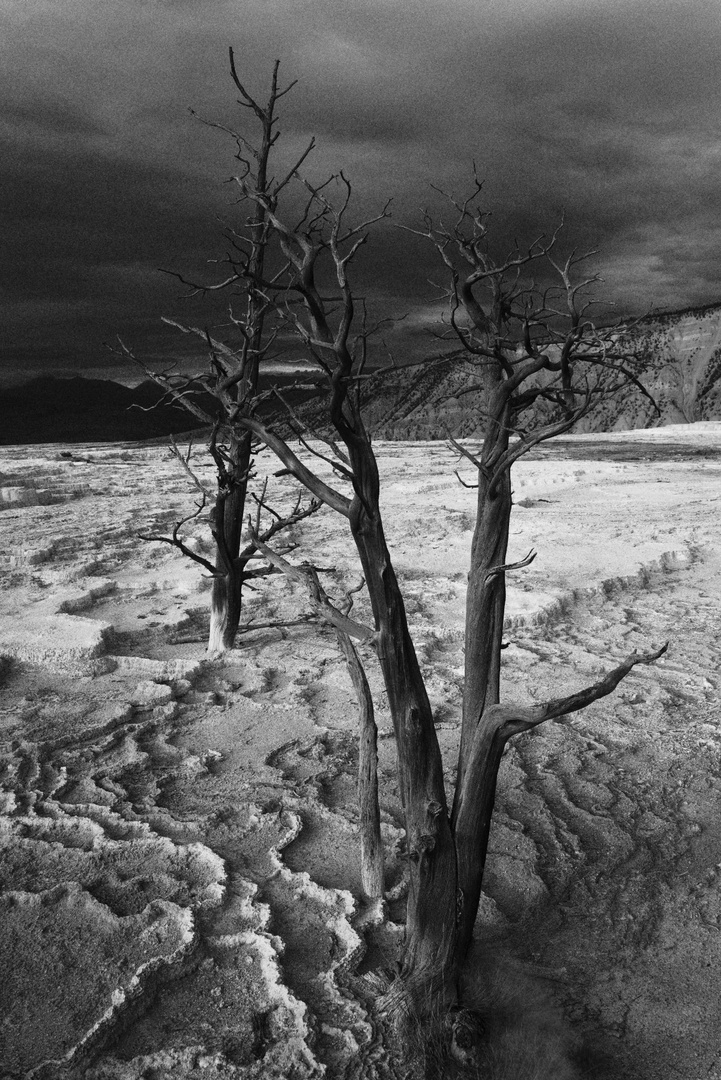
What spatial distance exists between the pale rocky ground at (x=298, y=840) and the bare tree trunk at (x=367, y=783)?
0.13m

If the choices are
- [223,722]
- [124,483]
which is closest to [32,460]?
[124,483]

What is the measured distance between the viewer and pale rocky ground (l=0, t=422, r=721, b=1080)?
3312 mm

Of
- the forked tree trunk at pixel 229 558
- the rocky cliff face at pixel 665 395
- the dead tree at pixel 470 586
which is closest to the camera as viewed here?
the dead tree at pixel 470 586

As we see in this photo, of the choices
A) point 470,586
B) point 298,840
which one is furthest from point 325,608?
point 298,840

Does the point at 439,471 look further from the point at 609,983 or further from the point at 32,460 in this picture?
the point at 609,983

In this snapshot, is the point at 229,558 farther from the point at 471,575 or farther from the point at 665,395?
the point at 665,395

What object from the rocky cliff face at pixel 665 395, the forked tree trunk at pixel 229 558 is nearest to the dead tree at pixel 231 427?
the forked tree trunk at pixel 229 558

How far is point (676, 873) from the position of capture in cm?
456

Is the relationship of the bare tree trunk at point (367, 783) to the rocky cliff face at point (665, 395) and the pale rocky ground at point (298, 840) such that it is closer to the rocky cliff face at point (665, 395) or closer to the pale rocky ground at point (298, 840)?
the pale rocky ground at point (298, 840)

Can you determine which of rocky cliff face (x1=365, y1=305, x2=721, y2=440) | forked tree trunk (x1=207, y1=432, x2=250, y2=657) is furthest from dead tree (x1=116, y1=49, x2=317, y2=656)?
rocky cliff face (x1=365, y1=305, x2=721, y2=440)

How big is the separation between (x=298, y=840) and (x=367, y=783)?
0.96 m

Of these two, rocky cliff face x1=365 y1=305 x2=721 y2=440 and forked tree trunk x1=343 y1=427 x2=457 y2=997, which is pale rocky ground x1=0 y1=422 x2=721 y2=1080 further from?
rocky cliff face x1=365 y1=305 x2=721 y2=440

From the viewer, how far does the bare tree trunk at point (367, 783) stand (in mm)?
3557

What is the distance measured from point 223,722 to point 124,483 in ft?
46.1
